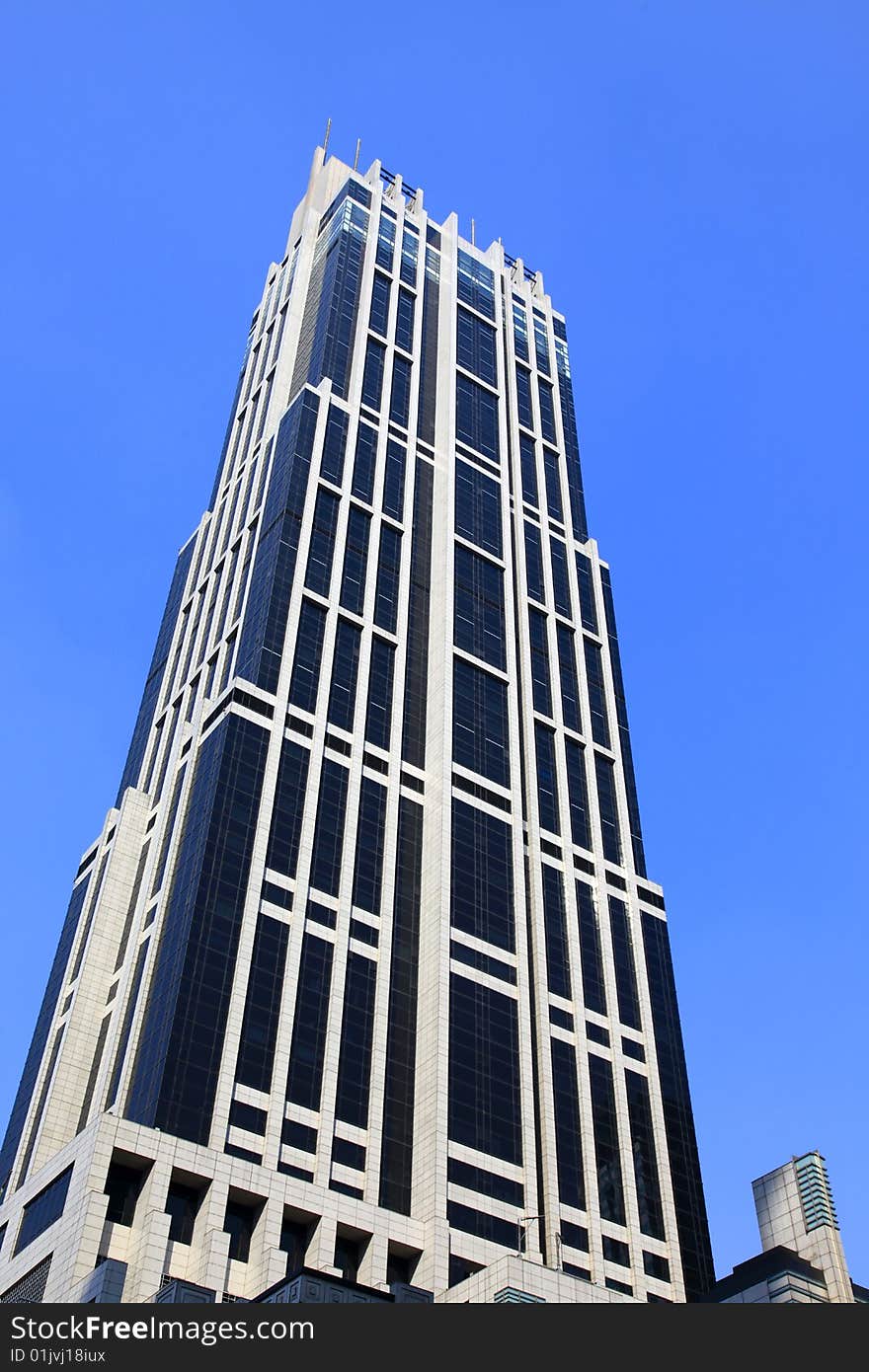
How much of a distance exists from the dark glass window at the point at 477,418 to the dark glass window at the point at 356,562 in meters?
24.6

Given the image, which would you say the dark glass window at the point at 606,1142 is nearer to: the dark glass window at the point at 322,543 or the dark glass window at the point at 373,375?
the dark glass window at the point at 322,543

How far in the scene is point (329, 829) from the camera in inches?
4491

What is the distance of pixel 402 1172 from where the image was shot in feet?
325

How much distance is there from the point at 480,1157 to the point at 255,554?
205 ft

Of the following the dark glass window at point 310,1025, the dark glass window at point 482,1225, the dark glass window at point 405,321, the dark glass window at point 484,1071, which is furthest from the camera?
the dark glass window at point 405,321

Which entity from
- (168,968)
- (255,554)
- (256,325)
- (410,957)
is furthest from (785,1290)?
(256,325)

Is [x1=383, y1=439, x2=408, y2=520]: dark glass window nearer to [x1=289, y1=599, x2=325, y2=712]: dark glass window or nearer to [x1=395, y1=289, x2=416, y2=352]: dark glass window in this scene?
[x1=395, y1=289, x2=416, y2=352]: dark glass window

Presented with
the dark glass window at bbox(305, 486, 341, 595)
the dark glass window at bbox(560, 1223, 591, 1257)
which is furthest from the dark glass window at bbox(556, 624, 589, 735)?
the dark glass window at bbox(560, 1223, 591, 1257)

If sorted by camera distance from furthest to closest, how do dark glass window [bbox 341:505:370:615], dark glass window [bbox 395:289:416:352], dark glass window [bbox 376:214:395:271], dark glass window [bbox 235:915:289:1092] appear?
dark glass window [bbox 376:214:395:271] < dark glass window [bbox 395:289:416:352] < dark glass window [bbox 341:505:370:615] < dark glass window [bbox 235:915:289:1092]

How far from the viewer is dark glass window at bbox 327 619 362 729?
123 meters

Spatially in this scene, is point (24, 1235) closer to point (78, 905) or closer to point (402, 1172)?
point (402, 1172)

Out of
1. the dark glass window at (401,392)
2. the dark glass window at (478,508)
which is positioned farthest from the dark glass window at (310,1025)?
the dark glass window at (401,392)

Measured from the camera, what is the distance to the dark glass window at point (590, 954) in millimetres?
120125

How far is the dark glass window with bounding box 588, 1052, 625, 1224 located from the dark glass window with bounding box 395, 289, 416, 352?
87947 mm
